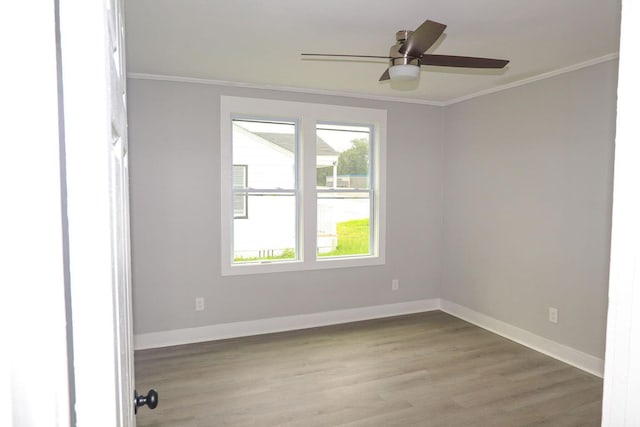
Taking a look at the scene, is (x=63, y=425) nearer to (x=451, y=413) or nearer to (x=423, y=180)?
(x=451, y=413)

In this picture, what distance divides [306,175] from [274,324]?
5.37 feet

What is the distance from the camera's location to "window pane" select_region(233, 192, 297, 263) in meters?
4.07

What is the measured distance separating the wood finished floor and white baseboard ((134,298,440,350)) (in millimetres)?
112

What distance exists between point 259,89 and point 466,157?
2.49m

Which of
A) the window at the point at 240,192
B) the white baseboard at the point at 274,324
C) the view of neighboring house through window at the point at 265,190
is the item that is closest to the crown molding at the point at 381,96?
the view of neighboring house through window at the point at 265,190

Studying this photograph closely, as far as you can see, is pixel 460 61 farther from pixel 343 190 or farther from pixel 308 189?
pixel 343 190

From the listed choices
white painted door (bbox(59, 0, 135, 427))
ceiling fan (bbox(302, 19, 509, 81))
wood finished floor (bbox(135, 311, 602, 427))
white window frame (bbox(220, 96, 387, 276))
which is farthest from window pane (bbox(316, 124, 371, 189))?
white painted door (bbox(59, 0, 135, 427))

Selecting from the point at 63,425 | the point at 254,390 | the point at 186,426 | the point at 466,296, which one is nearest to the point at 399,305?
the point at 466,296

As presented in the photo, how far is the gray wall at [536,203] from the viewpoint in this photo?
126 inches

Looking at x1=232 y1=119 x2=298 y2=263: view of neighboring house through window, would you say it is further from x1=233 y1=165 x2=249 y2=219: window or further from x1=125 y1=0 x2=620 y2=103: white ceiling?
x1=125 y1=0 x2=620 y2=103: white ceiling

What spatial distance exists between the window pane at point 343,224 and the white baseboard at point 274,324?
Answer: 0.69 metres

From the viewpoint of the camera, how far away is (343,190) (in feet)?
14.7

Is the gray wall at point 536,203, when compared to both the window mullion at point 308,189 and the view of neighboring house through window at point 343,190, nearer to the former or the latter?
the view of neighboring house through window at point 343,190

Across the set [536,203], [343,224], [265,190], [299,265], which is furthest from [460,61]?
[299,265]
